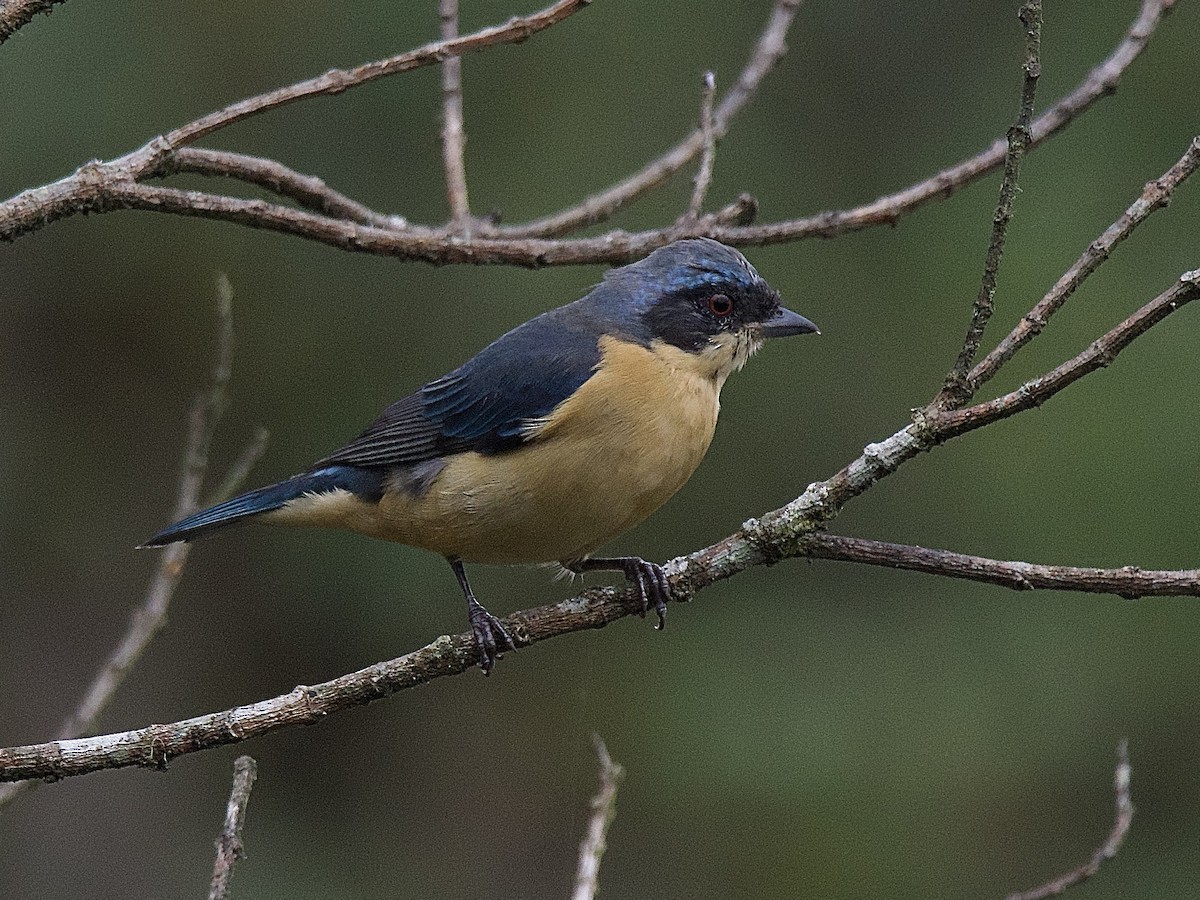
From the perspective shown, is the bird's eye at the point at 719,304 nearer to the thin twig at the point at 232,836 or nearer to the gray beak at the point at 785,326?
the gray beak at the point at 785,326

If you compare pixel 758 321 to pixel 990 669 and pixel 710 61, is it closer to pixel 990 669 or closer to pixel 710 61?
pixel 990 669

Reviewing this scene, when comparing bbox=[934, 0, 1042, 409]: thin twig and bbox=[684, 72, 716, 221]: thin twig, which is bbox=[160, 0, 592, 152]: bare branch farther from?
bbox=[934, 0, 1042, 409]: thin twig

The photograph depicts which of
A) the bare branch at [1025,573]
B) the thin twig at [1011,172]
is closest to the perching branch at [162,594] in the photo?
the bare branch at [1025,573]

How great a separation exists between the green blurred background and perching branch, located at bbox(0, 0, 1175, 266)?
6.92ft

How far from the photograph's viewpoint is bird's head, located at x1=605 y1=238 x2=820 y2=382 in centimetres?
494

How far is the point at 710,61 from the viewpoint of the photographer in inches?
315

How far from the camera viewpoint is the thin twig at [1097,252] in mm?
3225

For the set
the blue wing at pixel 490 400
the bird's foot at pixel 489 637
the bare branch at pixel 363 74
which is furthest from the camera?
the blue wing at pixel 490 400

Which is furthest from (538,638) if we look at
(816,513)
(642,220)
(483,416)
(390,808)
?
(390,808)

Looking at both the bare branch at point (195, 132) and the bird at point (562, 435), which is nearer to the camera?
the bare branch at point (195, 132)

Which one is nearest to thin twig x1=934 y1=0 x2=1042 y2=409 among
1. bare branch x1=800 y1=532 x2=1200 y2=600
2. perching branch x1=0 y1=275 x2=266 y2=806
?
bare branch x1=800 y1=532 x2=1200 y2=600

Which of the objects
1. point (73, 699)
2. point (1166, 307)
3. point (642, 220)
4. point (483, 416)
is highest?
point (642, 220)

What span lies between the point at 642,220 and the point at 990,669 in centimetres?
264

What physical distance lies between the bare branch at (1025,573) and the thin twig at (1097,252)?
0.43m
